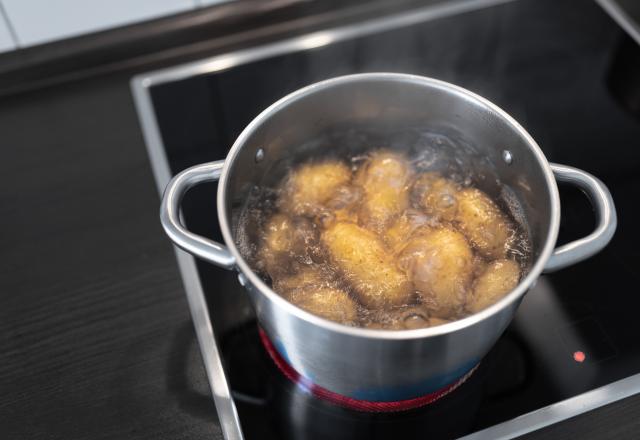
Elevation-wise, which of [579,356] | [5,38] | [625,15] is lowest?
[579,356]

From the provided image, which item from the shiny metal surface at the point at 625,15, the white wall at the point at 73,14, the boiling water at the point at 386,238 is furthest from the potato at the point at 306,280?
the shiny metal surface at the point at 625,15

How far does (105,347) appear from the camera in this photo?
77 cm

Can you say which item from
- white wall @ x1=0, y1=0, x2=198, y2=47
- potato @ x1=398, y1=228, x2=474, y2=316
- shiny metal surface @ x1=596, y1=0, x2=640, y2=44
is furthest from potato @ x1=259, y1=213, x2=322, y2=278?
shiny metal surface @ x1=596, y1=0, x2=640, y2=44

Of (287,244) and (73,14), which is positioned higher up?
(73,14)

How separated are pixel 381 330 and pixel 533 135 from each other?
1.71ft

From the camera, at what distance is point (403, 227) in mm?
738

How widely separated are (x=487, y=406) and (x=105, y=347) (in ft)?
1.47

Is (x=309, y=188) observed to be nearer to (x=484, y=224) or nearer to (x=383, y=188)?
(x=383, y=188)

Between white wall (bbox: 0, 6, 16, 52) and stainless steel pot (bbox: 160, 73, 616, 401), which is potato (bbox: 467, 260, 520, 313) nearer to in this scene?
stainless steel pot (bbox: 160, 73, 616, 401)

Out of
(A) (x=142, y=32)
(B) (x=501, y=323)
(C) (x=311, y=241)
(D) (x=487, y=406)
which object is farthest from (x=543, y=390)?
(A) (x=142, y=32)

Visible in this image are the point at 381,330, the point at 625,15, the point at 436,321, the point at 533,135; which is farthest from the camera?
the point at 625,15

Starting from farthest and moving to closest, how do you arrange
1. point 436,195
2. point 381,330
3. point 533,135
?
point 533,135 < point 436,195 < point 381,330

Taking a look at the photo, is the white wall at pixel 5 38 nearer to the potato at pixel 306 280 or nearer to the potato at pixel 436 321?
the potato at pixel 306 280

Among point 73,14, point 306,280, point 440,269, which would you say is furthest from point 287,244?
point 73,14
